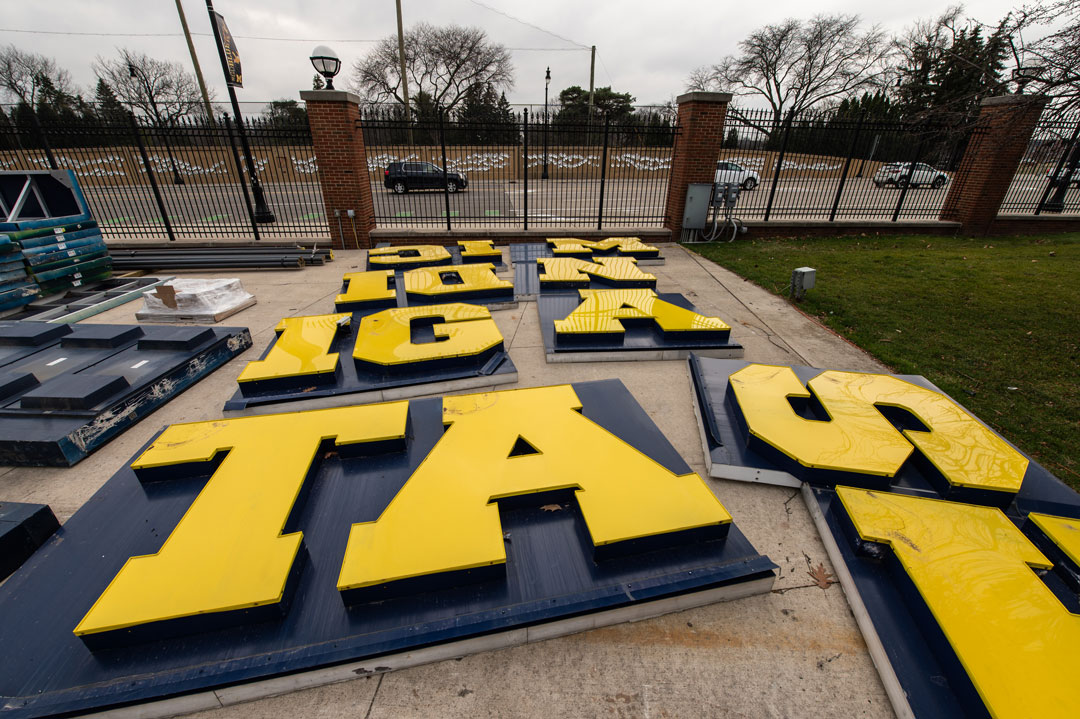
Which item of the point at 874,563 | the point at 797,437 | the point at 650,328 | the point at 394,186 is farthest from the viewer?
the point at 394,186

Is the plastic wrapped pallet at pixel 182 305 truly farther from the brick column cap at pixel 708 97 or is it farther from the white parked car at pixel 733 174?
the white parked car at pixel 733 174

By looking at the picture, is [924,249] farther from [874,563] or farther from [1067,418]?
[874,563]

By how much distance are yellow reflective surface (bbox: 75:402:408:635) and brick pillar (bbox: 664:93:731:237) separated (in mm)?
10083

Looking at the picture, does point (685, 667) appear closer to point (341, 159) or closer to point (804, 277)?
point (804, 277)

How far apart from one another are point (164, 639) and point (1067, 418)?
7.27 meters

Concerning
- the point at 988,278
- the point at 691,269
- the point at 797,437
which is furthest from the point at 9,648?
the point at 988,278

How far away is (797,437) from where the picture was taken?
10.5 feet

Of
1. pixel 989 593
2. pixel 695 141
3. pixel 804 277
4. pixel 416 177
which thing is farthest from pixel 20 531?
pixel 416 177

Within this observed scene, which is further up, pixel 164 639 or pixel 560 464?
pixel 560 464

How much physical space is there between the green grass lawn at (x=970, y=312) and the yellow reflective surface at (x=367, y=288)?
6752 mm

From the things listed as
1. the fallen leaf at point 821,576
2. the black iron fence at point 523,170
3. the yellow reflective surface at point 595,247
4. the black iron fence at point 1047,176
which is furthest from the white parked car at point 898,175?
the fallen leaf at point 821,576

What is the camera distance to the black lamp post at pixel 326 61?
29.3 ft

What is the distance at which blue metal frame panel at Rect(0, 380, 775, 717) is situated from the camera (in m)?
1.86

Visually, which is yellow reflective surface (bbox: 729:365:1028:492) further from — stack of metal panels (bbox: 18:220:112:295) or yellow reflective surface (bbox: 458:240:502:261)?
stack of metal panels (bbox: 18:220:112:295)
